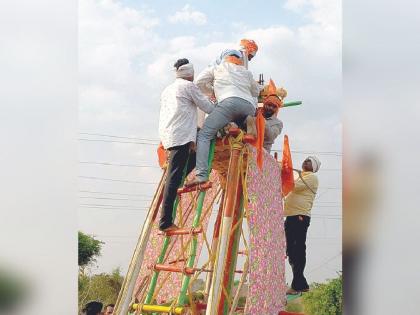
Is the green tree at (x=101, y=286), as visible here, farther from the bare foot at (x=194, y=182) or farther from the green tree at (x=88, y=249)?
the bare foot at (x=194, y=182)

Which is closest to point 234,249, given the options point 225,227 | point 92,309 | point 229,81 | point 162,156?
point 225,227

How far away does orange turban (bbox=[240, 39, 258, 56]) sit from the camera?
18.5 ft

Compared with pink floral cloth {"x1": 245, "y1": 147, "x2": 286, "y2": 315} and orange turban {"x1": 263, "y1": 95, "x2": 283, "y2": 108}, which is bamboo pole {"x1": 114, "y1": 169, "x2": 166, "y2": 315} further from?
orange turban {"x1": 263, "y1": 95, "x2": 283, "y2": 108}

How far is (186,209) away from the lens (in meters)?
5.66

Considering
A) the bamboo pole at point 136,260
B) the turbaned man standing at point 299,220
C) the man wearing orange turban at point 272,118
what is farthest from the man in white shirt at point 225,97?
the turbaned man standing at point 299,220

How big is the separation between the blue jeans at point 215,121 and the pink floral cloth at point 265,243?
34cm

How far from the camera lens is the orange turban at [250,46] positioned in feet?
18.5

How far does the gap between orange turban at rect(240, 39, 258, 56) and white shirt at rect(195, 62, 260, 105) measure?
2.53 ft

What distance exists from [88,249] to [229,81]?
80.1 ft

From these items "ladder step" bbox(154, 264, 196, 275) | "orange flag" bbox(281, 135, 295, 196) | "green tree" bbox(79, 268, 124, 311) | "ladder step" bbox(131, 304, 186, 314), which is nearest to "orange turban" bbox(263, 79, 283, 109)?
"orange flag" bbox(281, 135, 295, 196)

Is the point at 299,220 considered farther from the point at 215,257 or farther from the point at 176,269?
the point at 176,269

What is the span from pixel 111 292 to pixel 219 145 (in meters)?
21.4
